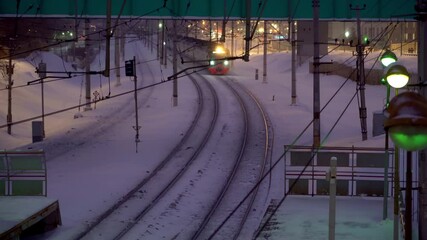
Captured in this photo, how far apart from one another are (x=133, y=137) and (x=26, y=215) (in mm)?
13199

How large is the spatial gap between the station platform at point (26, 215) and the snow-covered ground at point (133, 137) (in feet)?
1.06

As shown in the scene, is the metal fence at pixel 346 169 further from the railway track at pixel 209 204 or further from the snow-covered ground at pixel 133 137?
the railway track at pixel 209 204

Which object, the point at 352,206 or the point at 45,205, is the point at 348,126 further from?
the point at 45,205

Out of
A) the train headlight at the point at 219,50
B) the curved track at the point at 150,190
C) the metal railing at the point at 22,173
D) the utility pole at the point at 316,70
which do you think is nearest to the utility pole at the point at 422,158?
the curved track at the point at 150,190

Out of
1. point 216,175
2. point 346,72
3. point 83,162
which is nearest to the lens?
point 216,175

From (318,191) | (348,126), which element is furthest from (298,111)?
(318,191)

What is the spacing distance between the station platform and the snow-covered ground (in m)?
0.32

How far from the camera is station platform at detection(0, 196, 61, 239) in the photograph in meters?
10.7

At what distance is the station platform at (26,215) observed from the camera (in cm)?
1066

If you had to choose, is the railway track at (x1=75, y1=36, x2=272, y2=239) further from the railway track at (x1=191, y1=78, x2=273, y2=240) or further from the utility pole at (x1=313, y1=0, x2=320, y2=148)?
the utility pole at (x1=313, y1=0, x2=320, y2=148)

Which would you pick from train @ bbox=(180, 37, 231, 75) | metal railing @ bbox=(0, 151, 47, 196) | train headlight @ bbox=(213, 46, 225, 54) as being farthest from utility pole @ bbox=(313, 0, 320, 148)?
train @ bbox=(180, 37, 231, 75)

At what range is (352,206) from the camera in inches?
505

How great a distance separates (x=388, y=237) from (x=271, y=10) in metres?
13.3

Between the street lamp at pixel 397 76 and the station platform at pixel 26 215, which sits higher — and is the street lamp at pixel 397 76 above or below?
above
